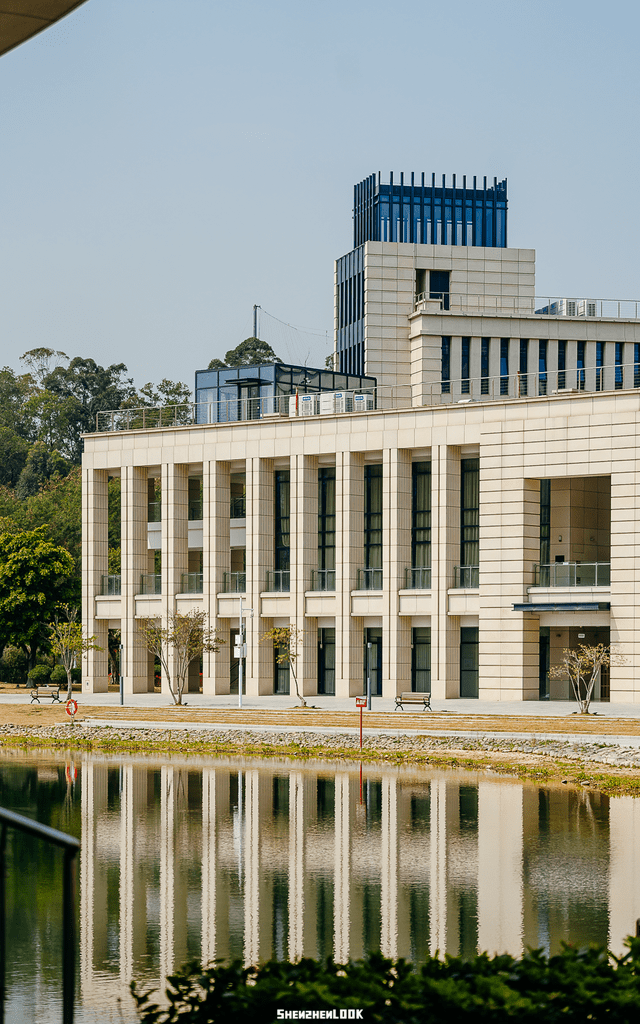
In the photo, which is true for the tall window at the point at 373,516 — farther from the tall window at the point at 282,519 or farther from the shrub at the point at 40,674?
the shrub at the point at 40,674

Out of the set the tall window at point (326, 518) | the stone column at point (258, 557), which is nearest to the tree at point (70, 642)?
the stone column at point (258, 557)

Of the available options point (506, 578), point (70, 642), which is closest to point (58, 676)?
point (70, 642)

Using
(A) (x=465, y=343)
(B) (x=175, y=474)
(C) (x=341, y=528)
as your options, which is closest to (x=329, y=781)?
(C) (x=341, y=528)

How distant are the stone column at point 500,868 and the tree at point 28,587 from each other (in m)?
49.3

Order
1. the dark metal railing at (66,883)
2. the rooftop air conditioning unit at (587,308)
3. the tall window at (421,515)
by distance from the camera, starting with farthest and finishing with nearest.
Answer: the rooftop air conditioning unit at (587,308), the tall window at (421,515), the dark metal railing at (66,883)

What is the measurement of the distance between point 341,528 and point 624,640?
1603 cm

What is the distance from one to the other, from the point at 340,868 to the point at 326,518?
1804 inches

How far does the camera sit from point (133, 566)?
70438 millimetres

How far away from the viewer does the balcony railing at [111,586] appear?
235 feet

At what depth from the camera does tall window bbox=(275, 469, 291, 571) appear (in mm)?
69625

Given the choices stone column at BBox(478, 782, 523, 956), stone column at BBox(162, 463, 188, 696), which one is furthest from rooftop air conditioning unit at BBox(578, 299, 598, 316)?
stone column at BBox(478, 782, 523, 956)

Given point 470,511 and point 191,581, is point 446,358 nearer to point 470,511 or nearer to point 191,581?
point 470,511

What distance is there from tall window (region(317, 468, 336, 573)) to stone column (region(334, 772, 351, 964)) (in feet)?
106

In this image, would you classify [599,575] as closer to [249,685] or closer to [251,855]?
[249,685]
